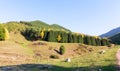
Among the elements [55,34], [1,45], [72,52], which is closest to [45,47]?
[72,52]

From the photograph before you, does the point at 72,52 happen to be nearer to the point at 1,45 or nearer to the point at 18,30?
the point at 1,45

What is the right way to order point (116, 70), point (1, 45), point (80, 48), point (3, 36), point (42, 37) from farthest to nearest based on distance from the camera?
point (42, 37) < point (80, 48) < point (3, 36) < point (1, 45) < point (116, 70)

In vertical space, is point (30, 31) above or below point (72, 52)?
above

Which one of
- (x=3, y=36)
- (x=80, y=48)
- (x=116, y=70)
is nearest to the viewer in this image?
(x=116, y=70)

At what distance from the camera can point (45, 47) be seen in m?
87.8

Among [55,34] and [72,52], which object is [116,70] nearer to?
[72,52]

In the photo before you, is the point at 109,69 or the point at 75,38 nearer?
the point at 109,69

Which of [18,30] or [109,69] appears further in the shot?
[18,30]

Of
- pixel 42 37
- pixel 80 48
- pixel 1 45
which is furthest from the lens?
pixel 42 37

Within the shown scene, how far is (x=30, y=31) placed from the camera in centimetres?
11288

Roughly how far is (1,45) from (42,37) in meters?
34.7

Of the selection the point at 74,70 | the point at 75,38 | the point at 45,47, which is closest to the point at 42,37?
the point at 75,38

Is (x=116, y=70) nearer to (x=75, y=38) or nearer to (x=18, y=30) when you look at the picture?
(x=75, y=38)

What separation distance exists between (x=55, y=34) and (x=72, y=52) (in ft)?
82.4
